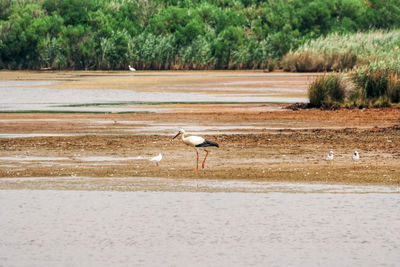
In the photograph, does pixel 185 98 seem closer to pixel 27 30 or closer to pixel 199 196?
pixel 199 196

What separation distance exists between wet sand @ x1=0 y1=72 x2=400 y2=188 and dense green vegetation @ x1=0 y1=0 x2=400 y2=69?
3177cm

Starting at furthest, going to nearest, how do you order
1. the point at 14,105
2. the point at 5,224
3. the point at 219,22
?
1. the point at 219,22
2. the point at 14,105
3. the point at 5,224

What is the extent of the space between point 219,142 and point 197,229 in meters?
8.09

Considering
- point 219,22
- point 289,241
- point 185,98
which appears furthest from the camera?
point 219,22

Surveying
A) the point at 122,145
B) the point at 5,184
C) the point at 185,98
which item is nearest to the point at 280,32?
the point at 185,98

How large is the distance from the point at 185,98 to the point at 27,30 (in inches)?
1246

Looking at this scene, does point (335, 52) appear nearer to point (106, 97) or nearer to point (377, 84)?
point (106, 97)

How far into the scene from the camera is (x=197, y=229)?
33.4 feet

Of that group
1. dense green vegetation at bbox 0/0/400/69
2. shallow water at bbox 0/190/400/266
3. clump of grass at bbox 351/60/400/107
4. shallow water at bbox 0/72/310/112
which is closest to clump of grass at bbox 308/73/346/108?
clump of grass at bbox 351/60/400/107

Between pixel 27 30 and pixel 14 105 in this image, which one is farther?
pixel 27 30

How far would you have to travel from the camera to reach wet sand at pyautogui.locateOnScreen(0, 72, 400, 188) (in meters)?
14.3

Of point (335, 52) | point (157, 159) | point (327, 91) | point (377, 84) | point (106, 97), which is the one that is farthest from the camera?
point (335, 52)

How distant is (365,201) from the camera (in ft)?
38.9

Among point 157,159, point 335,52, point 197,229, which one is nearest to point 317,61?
point 335,52
